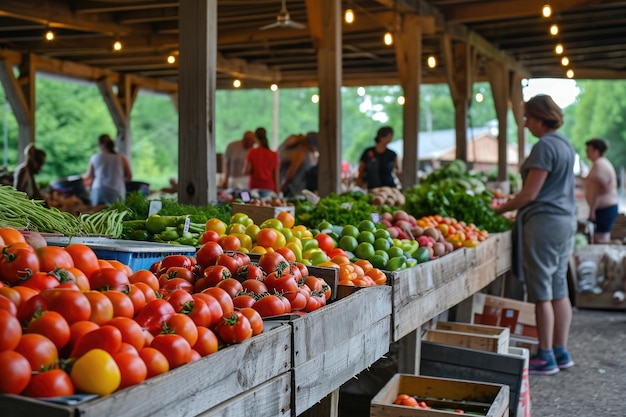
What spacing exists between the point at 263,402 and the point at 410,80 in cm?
804

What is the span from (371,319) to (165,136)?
1644 inches

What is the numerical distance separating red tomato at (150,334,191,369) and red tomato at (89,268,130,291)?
0.30m

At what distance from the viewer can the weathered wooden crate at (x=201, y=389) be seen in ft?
5.89

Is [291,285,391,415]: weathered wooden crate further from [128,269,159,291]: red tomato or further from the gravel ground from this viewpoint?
the gravel ground

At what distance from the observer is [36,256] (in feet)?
8.16

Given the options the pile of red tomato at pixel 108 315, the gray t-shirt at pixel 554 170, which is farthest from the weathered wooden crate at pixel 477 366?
the pile of red tomato at pixel 108 315

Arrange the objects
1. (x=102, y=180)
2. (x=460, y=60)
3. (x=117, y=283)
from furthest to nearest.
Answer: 1. (x=460, y=60)
2. (x=102, y=180)
3. (x=117, y=283)

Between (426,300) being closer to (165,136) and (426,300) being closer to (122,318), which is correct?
(122,318)

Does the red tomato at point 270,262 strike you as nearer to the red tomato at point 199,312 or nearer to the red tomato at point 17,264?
the red tomato at point 199,312

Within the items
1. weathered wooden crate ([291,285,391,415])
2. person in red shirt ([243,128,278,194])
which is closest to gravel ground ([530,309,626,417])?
weathered wooden crate ([291,285,391,415])

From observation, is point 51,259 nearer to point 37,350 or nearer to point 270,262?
point 37,350

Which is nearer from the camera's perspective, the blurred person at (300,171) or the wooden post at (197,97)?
the wooden post at (197,97)

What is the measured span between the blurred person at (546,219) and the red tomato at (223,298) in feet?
12.6

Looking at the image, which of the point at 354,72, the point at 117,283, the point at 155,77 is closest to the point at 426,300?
the point at 117,283
